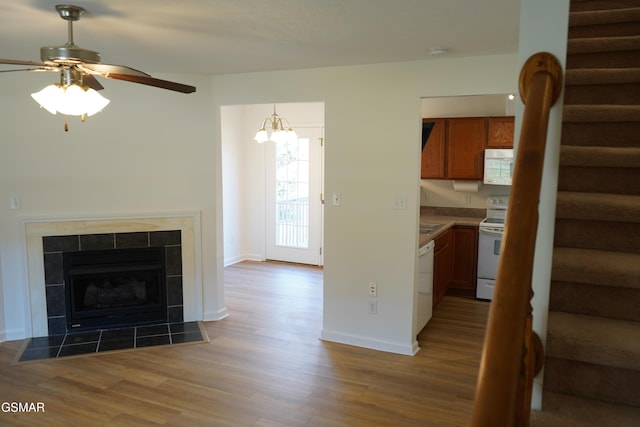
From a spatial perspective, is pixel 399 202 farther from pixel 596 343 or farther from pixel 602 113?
pixel 596 343

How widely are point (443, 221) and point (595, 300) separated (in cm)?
430

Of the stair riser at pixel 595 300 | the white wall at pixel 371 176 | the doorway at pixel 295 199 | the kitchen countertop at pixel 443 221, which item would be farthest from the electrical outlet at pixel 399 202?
the doorway at pixel 295 199

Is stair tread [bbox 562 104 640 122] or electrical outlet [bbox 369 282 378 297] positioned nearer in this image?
stair tread [bbox 562 104 640 122]

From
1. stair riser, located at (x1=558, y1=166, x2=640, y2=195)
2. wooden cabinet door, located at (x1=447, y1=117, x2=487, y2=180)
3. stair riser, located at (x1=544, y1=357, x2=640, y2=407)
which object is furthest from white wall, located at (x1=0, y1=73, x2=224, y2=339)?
stair riser, located at (x1=544, y1=357, x2=640, y2=407)

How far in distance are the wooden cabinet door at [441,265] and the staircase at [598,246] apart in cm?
282

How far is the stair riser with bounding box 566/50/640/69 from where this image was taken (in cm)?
240

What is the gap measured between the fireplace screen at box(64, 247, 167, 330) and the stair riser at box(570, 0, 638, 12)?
394 centimetres

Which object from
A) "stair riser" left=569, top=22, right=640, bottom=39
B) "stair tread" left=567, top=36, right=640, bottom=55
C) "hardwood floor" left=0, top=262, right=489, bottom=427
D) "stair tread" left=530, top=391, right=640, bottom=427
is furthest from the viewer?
"hardwood floor" left=0, top=262, right=489, bottom=427

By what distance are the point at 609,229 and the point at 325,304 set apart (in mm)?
2913

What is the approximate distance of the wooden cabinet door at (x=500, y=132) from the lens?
18.2ft

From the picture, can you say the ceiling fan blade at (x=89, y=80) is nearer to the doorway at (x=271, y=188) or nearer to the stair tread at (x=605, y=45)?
the stair tread at (x=605, y=45)

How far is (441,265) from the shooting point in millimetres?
5277

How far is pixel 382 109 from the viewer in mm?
3969

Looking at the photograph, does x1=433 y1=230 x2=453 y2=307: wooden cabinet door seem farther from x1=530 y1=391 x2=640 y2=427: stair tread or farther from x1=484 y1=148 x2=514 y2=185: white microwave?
x1=530 y1=391 x2=640 y2=427: stair tread
